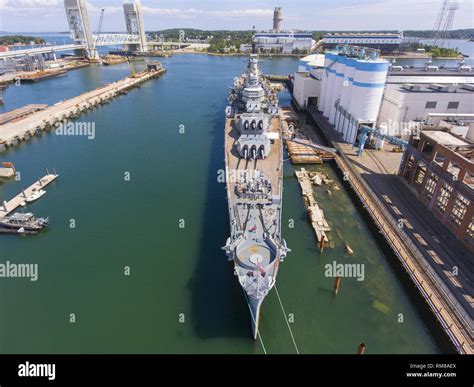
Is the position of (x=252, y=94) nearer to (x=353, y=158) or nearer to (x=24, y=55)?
(x=353, y=158)

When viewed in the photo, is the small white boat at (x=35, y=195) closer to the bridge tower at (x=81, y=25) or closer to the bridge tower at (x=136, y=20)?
the bridge tower at (x=81, y=25)

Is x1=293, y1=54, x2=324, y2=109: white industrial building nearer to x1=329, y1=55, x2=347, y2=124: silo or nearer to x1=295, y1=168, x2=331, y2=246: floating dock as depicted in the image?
x1=329, y1=55, x2=347, y2=124: silo

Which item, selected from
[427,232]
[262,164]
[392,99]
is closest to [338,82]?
[392,99]

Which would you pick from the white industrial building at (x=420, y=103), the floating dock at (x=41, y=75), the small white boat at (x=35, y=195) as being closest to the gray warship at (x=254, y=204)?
the white industrial building at (x=420, y=103)

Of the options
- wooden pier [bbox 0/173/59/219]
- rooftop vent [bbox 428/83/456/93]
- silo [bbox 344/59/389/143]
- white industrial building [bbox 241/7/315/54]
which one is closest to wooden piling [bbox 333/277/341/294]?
silo [bbox 344/59/389/143]

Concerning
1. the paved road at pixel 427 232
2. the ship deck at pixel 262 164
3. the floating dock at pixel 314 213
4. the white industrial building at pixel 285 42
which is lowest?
the floating dock at pixel 314 213

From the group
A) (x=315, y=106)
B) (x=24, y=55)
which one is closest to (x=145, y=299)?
(x=315, y=106)
